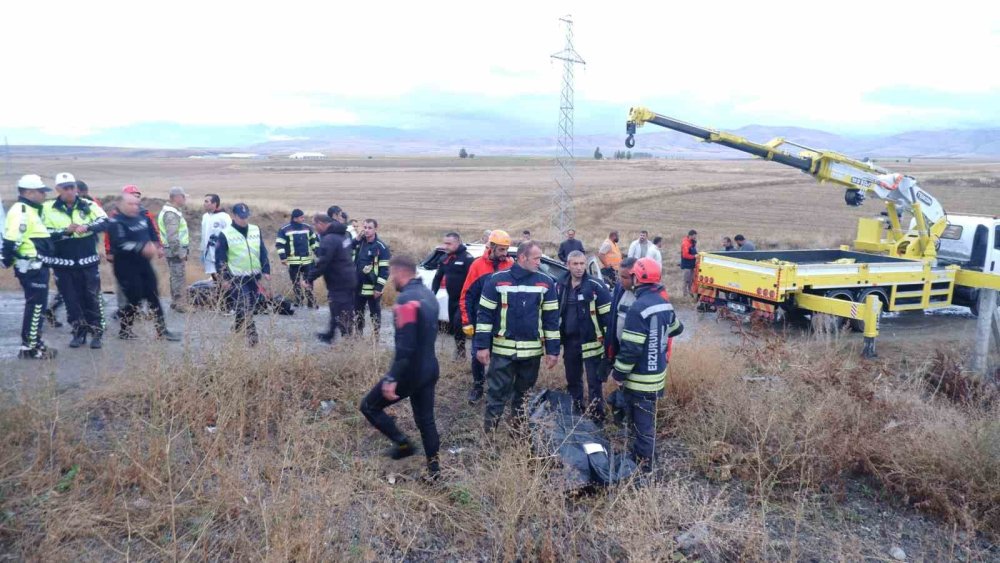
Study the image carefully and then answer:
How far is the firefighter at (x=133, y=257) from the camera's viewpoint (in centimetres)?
670

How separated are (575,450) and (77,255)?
555cm

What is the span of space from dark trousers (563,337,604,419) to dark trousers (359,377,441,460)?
1.65m

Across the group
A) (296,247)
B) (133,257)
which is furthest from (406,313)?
(296,247)

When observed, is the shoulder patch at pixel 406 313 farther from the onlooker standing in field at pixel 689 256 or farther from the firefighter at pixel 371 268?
the onlooker standing in field at pixel 689 256

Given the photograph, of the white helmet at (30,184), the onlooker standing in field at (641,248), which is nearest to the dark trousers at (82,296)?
the white helmet at (30,184)

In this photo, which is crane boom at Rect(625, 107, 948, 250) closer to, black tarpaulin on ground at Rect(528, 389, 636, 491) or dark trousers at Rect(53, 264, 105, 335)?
black tarpaulin on ground at Rect(528, 389, 636, 491)

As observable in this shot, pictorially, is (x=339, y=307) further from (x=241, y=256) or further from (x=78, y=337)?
(x=78, y=337)

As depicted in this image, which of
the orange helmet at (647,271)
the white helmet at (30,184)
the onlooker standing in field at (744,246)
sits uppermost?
the white helmet at (30,184)

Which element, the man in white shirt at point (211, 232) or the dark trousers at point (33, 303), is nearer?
the dark trousers at point (33, 303)

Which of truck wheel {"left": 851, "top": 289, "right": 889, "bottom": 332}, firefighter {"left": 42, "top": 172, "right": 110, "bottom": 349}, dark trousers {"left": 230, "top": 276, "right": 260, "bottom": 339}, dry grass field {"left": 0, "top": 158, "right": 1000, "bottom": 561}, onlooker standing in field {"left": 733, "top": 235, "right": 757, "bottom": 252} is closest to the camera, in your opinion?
dry grass field {"left": 0, "top": 158, "right": 1000, "bottom": 561}

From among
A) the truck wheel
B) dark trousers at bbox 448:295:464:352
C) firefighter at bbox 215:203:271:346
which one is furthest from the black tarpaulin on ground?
the truck wheel

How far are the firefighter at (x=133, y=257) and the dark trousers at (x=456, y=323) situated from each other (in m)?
2.94

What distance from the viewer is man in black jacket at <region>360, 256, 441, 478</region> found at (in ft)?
14.1

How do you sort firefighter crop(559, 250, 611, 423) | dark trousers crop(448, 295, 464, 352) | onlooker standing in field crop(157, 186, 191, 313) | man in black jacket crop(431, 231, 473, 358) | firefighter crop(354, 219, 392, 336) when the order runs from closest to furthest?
1. firefighter crop(559, 250, 611, 423)
2. man in black jacket crop(431, 231, 473, 358)
3. dark trousers crop(448, 295, 464, 352)
4. firefighter crop(354, 219, 392, 336)
5. onlooker standing in field crop(157, 186, 191, 313)
